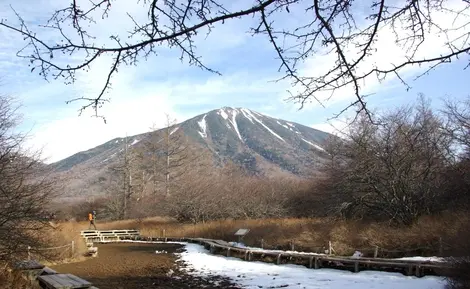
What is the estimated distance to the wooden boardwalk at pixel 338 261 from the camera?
1271 cm

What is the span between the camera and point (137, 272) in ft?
53.6

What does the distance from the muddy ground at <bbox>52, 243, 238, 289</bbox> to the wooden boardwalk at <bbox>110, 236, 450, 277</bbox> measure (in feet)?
9.91

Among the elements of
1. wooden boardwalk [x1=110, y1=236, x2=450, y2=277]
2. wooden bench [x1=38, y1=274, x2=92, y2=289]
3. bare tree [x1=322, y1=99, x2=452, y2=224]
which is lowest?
wooden boardwalk [x1=110, y1=236, x2=450, y2=277]

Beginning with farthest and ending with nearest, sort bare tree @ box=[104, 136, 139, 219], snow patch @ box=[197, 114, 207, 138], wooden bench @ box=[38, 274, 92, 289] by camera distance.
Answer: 1. snow patch @ box=[197, 114, 207, 138]
2. bare tree @ box=[104, 136, 139, 219]
3. wooden bench @ box=[38, 274, 92, 289]

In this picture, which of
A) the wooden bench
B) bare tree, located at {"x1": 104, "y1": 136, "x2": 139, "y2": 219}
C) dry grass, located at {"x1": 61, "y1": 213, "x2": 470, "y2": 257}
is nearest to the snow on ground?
dry grass, located at {"x1": 61, "y1": 213, "x2": 470, "y2": 257}

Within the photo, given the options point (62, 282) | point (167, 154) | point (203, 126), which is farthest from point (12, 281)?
point (203, 126)

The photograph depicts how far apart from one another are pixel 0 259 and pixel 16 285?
676 millimetres

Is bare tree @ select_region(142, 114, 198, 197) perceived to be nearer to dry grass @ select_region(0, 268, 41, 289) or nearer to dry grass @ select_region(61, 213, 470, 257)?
dry grass @ select_region(61, 213, 470, 257)

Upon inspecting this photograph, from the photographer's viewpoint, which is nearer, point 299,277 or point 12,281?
point 12,281

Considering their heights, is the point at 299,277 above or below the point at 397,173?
below

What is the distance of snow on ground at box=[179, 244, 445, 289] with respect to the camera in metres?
12.0

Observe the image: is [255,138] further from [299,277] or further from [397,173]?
[299,277]

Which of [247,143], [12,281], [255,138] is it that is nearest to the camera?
[12,281]

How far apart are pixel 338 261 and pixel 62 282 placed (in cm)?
971
